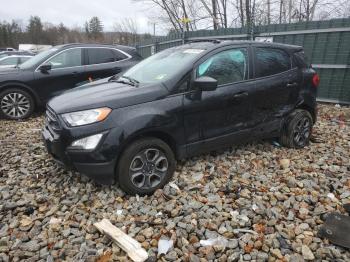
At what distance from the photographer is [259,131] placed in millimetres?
A: 4562

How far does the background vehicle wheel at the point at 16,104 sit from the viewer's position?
22.7ft

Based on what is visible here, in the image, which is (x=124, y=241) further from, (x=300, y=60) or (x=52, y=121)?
(x=300, y=60)

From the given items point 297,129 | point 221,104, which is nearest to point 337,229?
point 221,104

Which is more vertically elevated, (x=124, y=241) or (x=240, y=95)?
(x=240, y=95)

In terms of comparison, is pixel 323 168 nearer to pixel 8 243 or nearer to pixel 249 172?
pixel 249 172

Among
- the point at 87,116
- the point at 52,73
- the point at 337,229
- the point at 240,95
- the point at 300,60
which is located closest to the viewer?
the point at 337,229

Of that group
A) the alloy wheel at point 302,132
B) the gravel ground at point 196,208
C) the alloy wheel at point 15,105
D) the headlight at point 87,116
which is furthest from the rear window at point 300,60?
the alloy wheel at point 15,105

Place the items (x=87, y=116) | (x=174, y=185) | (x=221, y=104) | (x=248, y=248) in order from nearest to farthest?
(x=248, y=248)
(x=87, y=116)
(x=174, y=185)
(x=221, y=104)

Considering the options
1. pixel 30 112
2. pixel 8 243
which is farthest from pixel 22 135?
pixel 8 243

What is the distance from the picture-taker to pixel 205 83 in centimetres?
363

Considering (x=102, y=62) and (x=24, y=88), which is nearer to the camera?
(x=24, y=88)

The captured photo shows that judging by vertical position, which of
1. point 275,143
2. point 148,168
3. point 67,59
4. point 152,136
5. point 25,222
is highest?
point 67,59

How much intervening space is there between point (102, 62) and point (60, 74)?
1.08 metres

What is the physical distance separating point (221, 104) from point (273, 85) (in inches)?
41.5
